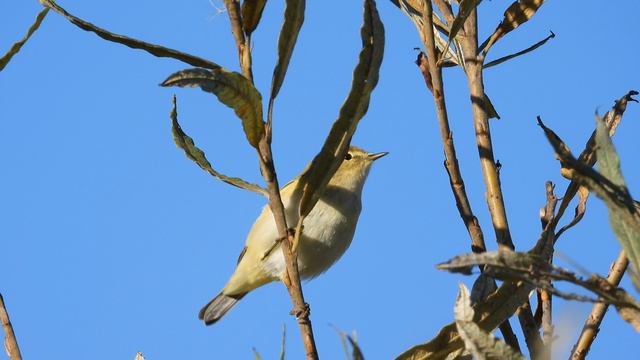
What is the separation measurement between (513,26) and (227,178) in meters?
0.89

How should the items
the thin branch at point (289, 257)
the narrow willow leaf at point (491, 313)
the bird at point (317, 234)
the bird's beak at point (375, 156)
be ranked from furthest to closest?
the bird's beak at point (375, 156) → the bird at point (317, 234) → the narrow willow leaf at point (491, 313) → the thin branch at point (289, 257)

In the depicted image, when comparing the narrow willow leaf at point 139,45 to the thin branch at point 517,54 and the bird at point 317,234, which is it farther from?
the bird at point 317,234

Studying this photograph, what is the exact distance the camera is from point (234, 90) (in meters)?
1.49

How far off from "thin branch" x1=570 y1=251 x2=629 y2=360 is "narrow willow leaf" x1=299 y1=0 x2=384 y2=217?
522 mm

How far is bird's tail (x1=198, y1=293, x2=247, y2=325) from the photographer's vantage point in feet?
18.0

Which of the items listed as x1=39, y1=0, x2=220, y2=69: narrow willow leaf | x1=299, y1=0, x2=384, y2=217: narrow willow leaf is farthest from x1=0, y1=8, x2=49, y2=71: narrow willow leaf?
x1=299, y1=0, x2=384, y2=217: narrow willow leaf

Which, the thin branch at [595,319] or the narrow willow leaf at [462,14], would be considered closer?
the thin branch at [595,319]

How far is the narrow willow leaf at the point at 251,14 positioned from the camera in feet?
5.21

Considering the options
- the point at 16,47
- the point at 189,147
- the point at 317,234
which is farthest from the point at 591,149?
the point at 317,234

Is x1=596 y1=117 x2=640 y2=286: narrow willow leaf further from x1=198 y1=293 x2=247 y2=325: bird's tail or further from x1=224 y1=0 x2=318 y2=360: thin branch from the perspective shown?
x1=198 y1=293 x2=247 y2=325: bird's tail

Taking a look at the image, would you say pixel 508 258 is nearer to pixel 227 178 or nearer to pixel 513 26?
pixel 227 178

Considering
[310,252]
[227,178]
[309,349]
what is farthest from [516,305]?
[310,252]

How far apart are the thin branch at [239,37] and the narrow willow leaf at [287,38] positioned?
0.24ft

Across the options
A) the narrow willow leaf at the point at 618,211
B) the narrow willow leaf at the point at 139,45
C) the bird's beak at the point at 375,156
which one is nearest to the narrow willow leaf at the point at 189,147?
the narrow willow leaf at the point at 139,45
